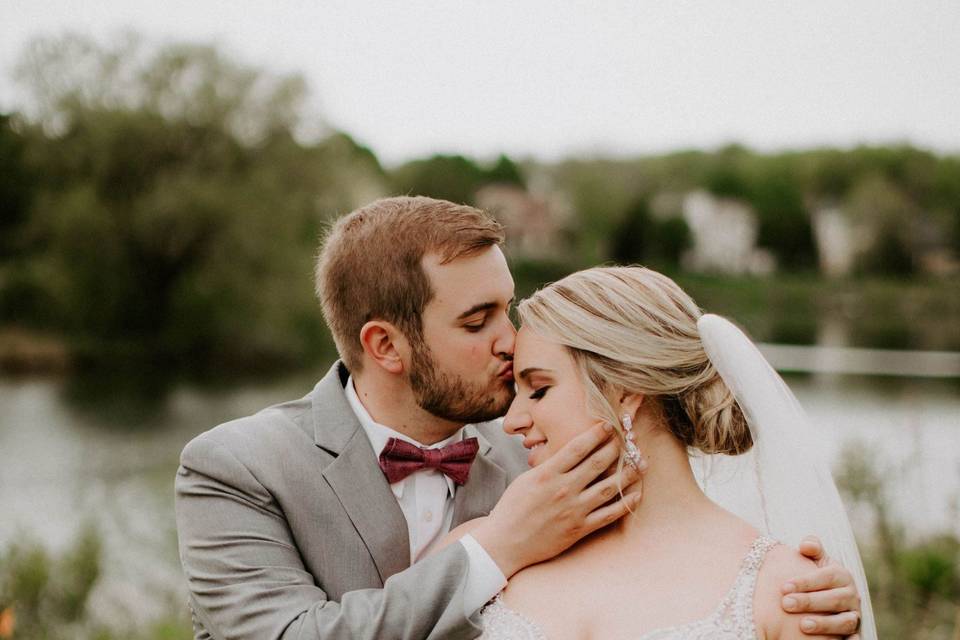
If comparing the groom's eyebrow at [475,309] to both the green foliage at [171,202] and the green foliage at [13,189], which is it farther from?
the green foliage at [171,202]

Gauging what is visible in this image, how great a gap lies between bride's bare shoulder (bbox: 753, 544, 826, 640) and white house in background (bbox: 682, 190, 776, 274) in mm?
58925

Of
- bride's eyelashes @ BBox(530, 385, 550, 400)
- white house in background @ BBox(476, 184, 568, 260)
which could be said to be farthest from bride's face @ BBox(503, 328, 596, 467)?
white house in background @ BBox(476, 184, 568, 260)

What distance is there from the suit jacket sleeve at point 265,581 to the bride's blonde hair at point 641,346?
0.63 m

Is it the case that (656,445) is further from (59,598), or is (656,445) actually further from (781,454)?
(59,598)

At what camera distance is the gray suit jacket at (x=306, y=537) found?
7.73ft

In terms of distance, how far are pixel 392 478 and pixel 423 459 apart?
0.37 feet

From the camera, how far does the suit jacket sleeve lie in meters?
2.34

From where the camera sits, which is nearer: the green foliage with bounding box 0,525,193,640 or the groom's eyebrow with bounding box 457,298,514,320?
the groom's eyebrow with bounding box 457,298,514,320

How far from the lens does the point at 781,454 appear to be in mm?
2592

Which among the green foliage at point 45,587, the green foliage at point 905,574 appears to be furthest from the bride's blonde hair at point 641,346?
the green foliage at point 45,587

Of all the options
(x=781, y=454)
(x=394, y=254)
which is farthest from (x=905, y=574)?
(x=394, y=254)

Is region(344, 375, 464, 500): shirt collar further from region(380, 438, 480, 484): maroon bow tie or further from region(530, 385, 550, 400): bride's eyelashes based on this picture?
region(530, 385, 550, 400): bride's eyelashes

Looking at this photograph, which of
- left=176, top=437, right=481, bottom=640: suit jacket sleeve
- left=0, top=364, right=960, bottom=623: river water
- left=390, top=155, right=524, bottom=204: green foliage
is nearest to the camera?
left=176, top=437, right=481, bottom=640: suit jacket sleeve

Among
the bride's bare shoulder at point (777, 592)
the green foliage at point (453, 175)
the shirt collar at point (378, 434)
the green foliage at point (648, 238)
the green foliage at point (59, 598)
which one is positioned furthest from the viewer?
the green foliage at point (453, 175)
